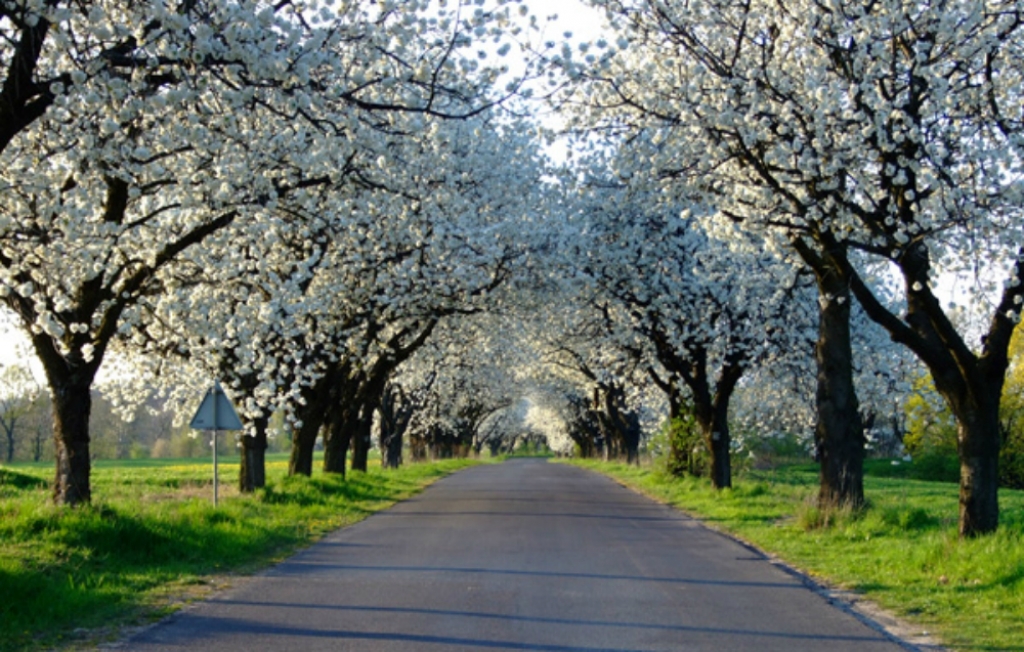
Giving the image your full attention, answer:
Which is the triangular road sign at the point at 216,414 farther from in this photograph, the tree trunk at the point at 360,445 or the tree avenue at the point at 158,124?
the tree trunk at the point at 360,445

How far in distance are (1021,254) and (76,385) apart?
12.1 metres

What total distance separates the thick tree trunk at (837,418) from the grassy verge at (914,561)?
469 millimetres

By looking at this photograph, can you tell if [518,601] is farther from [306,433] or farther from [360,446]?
[360,446]

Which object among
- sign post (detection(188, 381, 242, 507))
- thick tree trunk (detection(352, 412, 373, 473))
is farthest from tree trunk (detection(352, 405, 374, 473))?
sign post (detection(188, 381, 242, 507))

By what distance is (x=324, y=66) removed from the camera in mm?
9711

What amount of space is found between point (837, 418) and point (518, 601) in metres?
8.98

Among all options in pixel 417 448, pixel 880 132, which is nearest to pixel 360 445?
pixel 880 132

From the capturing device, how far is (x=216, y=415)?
689 inches

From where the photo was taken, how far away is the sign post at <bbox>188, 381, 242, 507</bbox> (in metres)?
17.4

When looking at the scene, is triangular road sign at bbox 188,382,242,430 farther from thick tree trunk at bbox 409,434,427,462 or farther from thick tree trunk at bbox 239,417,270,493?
thick tree trunk at bbox 409,434,427,462

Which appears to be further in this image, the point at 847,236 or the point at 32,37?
the point at 847,236

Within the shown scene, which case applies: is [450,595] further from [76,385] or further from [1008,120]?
[1008,120]

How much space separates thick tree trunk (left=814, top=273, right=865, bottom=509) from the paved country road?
2.11 metres

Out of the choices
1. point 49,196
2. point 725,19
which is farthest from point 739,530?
point 49,196
